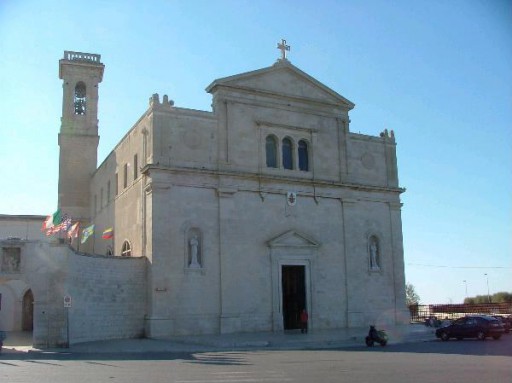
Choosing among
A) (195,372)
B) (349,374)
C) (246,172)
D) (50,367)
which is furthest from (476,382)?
(246,172)

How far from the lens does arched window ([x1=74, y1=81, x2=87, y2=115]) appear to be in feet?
149

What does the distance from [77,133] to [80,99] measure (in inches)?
111

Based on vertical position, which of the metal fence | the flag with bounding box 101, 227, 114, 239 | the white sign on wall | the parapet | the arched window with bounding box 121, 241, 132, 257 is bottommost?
the metal fence

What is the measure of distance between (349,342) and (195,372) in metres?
12.3

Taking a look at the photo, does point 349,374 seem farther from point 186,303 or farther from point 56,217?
point 56,217

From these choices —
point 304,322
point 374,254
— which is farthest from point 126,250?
point 374,254

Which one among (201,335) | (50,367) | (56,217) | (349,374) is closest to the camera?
(349,374)

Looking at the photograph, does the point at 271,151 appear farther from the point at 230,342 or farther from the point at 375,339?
the point at 375,339

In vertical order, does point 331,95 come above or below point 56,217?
above

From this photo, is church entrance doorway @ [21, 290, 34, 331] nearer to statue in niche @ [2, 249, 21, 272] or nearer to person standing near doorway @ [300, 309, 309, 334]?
statue in niche @ [2, 249, 21, 272]

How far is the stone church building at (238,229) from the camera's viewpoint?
92.9 feet

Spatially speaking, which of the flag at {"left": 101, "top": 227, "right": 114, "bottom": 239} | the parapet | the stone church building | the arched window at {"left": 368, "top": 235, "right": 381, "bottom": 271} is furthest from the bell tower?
the arched window at {"left": 368, "top": 235, "right": 381, "bottom": 271}

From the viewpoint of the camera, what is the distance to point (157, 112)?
30531mm

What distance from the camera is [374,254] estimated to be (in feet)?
117
